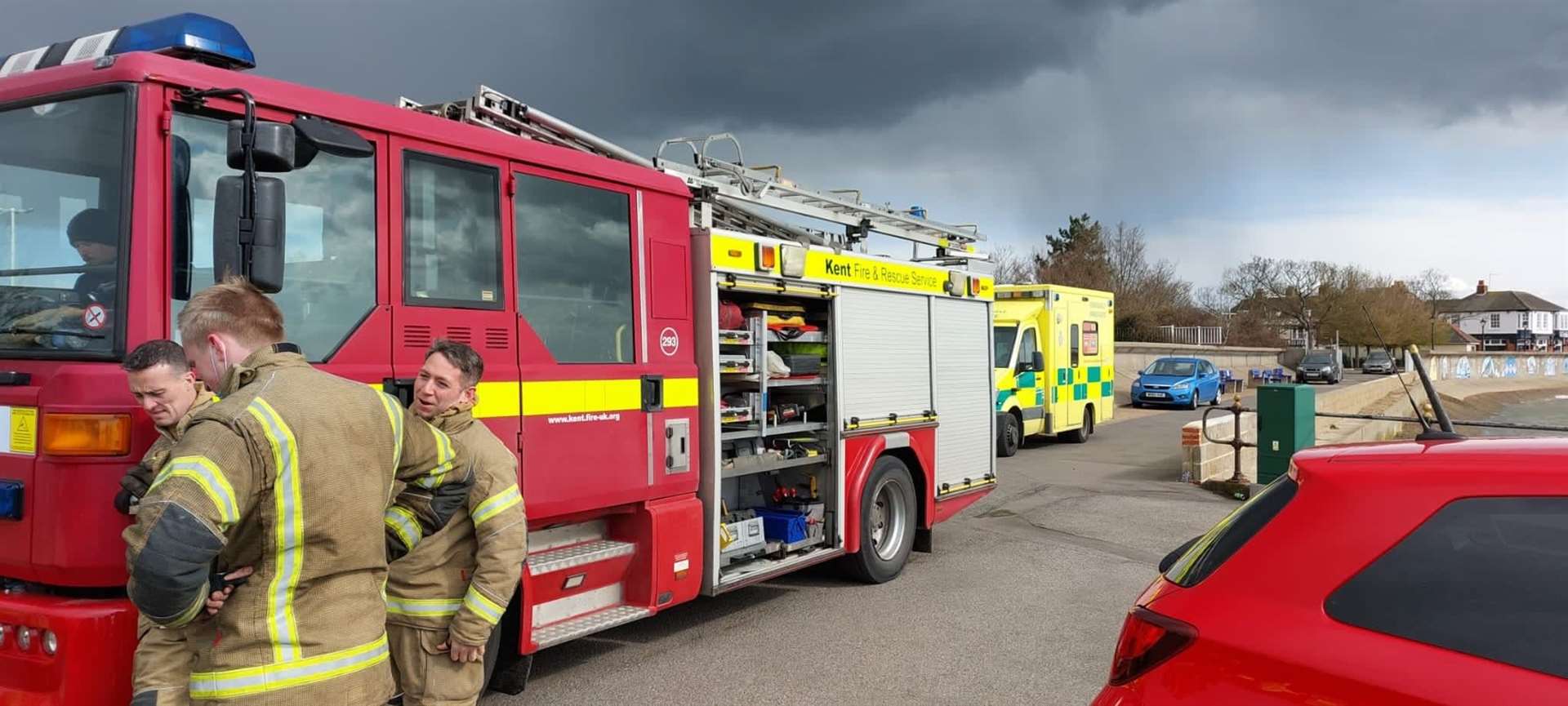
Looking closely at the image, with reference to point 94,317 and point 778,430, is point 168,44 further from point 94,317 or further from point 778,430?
point 778,430

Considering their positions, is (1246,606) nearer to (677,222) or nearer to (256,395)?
(256,395)

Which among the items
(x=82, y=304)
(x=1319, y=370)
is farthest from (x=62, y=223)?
(x=1319, y=370)

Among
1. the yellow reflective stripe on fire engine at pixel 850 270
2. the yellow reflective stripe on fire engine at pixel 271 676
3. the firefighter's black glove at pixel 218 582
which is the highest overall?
the yellow reflective stripe on fire engine at pixel 850 270

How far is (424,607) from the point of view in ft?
10.7

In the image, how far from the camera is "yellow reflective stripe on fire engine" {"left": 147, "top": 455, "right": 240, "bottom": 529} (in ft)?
7.11

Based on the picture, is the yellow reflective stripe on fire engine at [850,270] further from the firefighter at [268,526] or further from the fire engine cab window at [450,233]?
the firefighter at [268,526]

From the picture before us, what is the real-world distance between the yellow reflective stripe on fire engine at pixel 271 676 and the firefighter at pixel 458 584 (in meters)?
0.62

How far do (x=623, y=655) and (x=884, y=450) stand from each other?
2.47 meters

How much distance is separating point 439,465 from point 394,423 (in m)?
0.36

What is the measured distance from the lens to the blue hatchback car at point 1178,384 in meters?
26.5

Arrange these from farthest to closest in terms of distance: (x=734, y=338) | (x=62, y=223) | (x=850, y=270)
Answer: (x=850, y=270) < (x=734, y=338) < (x=62, y=223)

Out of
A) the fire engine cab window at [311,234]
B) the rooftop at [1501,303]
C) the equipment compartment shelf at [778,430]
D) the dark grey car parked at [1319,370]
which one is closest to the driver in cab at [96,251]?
the fire engine cab window at [311,234]

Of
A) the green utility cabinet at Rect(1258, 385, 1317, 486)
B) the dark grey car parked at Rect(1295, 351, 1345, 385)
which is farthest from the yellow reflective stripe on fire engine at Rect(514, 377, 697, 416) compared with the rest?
the dark grey car parked at Rect(1295, 351, 1345, 385)

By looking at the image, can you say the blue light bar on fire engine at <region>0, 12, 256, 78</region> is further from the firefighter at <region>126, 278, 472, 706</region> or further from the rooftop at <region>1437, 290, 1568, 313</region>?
the rooftop at <region>1437, 290, 1568, 313</region>
